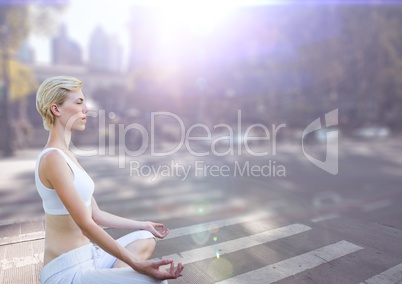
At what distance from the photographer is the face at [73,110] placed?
2072 mm

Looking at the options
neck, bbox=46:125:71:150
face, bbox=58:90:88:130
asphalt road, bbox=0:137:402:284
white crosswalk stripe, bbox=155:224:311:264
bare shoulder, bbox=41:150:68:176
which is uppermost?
face, bbox=58:90:88:130

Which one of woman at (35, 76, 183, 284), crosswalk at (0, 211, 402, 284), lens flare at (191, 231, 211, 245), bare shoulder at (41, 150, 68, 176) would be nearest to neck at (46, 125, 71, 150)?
woman at (35, 76, 183, 284)

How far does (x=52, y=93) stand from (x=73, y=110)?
0.17 metres

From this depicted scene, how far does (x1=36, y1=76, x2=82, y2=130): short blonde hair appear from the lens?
2.02 meters

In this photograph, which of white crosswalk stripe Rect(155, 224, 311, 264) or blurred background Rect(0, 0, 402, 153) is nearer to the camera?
white crosswalk stripe Rect(155, 224, 311, 264)

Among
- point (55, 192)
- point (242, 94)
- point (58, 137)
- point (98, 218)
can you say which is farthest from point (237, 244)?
point (242, 94)

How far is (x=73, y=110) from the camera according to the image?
2.10 meters

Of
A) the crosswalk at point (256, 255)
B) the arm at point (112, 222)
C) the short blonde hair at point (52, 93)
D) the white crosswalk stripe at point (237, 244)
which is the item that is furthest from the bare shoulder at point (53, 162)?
the white crosswalk stripe at point (237, 244)

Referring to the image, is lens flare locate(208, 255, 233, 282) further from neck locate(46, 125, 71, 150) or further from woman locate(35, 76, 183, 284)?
neck locate(46, 125, 71, 150)

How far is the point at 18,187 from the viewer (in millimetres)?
9859

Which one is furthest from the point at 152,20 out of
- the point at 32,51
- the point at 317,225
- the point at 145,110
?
the point at 32,51

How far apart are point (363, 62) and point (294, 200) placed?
4435 centimetres

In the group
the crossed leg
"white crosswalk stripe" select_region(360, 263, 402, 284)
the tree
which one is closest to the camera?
the crossed leg

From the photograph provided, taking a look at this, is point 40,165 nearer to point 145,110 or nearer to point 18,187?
point 18,187
